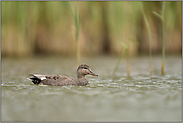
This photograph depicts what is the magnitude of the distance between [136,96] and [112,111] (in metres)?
1.21

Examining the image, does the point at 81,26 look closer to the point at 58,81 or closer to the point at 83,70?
the point at 83,70

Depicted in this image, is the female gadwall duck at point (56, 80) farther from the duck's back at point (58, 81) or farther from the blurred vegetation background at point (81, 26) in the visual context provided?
the blurred vegetation background at point (81, 26)

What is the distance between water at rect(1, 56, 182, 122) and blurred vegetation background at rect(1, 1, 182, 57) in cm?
396

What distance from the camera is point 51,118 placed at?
15.0ft

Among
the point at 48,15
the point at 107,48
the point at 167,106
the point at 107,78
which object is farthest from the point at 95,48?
the point at 167,106

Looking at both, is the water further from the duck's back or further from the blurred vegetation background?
the blurred vegetation background

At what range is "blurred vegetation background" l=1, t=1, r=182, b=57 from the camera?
1278 centimetres

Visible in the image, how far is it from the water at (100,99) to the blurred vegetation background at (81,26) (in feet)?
13.0

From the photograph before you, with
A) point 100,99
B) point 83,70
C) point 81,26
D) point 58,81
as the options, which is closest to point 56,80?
point 58,81

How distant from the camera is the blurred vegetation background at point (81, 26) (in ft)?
41.9

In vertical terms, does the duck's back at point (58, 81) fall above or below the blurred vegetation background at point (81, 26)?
below

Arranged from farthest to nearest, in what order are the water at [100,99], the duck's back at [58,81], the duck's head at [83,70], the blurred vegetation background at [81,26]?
the blurred vegetation background at [81,26] < the duck's head at [83,70] < the duck's back at [58,81] < the water at [100,99]

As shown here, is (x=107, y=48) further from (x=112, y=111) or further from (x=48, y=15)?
(x=112, y=111)

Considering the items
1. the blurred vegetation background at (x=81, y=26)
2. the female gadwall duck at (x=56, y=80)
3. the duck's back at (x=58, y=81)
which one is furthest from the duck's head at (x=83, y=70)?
the blurred vegetation background at (x=81, y=26)
